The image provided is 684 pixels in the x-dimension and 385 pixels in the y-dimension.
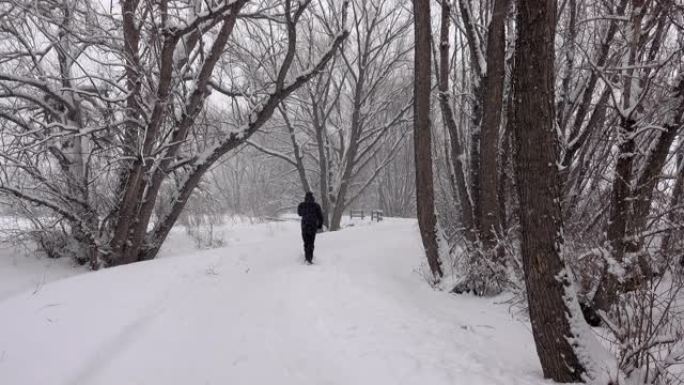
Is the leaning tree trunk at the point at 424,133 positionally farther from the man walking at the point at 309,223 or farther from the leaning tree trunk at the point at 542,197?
the leaning tree trunk at the point at 542,197

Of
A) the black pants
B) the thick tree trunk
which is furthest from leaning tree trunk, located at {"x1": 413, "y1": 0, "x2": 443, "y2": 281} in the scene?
the black pants

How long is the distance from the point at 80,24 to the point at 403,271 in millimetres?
9632

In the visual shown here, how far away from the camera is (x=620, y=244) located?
452 cm

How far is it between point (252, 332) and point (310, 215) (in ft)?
16.0

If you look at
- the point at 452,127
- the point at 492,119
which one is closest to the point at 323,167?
the point at 452,127

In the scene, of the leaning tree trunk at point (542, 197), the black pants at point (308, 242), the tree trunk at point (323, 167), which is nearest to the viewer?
the leaning tree trunk at point (542, 197)

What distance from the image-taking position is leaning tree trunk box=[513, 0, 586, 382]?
3469 mm

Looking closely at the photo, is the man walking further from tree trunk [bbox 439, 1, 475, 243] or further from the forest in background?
tree trunk [bbox 439, 1, 475, 243]

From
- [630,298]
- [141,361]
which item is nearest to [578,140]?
[630,298]

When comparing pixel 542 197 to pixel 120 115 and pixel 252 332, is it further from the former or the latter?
pixel 120 115

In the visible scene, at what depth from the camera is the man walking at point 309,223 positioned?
9.42m

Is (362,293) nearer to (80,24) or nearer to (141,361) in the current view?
(141,361)

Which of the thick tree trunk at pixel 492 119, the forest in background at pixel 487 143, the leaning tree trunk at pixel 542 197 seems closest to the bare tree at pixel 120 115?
the forest in background at pixel 487 143

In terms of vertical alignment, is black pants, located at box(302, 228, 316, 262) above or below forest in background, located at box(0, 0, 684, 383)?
below
